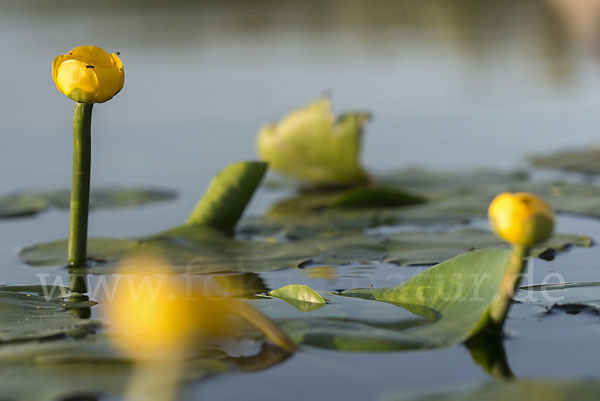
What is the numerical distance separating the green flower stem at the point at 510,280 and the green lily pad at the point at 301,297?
0.78ft

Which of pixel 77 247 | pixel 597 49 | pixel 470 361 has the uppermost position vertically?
pixel 597 49

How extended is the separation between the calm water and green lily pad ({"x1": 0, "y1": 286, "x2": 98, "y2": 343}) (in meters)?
0.24

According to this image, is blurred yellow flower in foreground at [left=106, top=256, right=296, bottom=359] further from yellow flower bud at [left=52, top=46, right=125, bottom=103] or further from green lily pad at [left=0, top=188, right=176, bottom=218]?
green lily pad at [left=0, top=188, right=176, bottom=218]

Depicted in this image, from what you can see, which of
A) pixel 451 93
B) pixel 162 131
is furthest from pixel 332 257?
pixel 451 93

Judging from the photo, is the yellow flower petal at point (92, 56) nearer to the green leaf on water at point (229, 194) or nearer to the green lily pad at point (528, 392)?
the green leaf on water at point (229, 194)

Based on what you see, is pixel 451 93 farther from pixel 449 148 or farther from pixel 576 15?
pixel 576 15

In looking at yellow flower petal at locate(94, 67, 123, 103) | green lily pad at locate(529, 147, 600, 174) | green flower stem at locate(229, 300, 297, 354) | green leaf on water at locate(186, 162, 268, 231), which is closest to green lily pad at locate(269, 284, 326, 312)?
green flower stem at locate(229, 300, 297, 354)

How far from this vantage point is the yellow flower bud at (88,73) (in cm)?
128

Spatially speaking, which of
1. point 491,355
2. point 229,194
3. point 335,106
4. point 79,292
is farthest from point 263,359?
point 335,106

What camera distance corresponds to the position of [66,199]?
7.80 ft

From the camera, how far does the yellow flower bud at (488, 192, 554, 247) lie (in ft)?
2.95

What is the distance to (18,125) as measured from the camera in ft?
14.0

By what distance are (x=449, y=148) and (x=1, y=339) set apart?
8.49 feet

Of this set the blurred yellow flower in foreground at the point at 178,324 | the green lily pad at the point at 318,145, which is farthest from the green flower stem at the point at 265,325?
the green lily pad at the point at 318,145
